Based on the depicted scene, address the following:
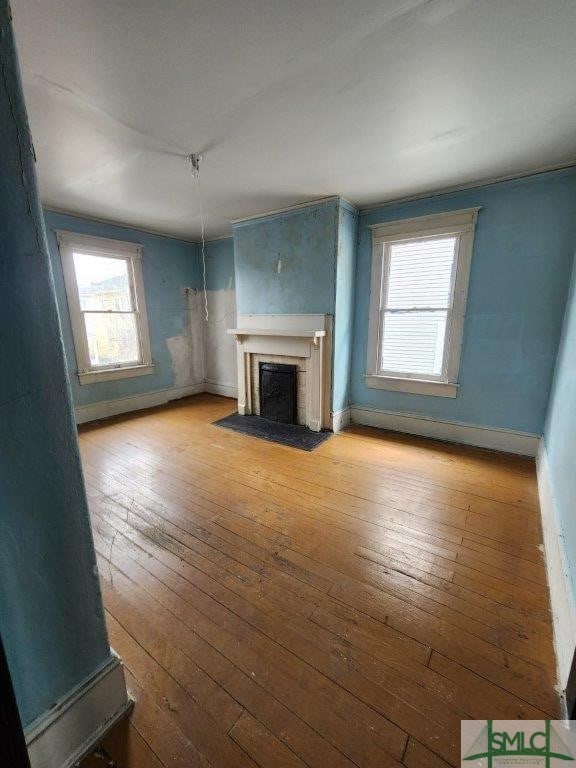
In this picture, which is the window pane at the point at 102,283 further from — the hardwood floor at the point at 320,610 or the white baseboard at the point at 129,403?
the hardwood floor at the point at 320,610

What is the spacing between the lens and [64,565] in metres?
0.88

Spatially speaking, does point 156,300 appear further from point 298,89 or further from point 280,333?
point 298,89

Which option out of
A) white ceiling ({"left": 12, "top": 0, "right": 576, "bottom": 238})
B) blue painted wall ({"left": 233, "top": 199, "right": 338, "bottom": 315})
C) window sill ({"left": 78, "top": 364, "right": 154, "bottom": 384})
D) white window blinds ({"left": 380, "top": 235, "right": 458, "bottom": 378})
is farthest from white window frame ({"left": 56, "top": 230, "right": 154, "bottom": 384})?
white window blinds ({"left": 380, "top": 235, "right": 458, "bottom": 378})

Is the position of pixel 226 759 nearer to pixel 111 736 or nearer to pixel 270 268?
pixel 111 736

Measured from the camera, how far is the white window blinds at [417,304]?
10.2ft

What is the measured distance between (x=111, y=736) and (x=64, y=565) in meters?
0.66

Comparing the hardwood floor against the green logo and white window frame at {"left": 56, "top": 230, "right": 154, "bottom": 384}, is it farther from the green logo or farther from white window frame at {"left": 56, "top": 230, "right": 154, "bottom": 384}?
white window frame at {"left": 56, "top": 230, "right": 154, "bottom": 384}

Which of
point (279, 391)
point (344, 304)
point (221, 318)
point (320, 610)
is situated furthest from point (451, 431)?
point (221, 318)

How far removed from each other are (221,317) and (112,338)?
1655mm

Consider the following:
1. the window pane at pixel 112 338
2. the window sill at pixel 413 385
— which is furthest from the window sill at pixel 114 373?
the window sill at pixel 413 385

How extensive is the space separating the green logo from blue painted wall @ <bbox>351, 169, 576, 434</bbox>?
251 cm

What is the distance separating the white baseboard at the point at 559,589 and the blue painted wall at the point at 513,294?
3.60ft

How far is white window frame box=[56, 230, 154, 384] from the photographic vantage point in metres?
3.63

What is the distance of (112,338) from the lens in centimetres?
419
